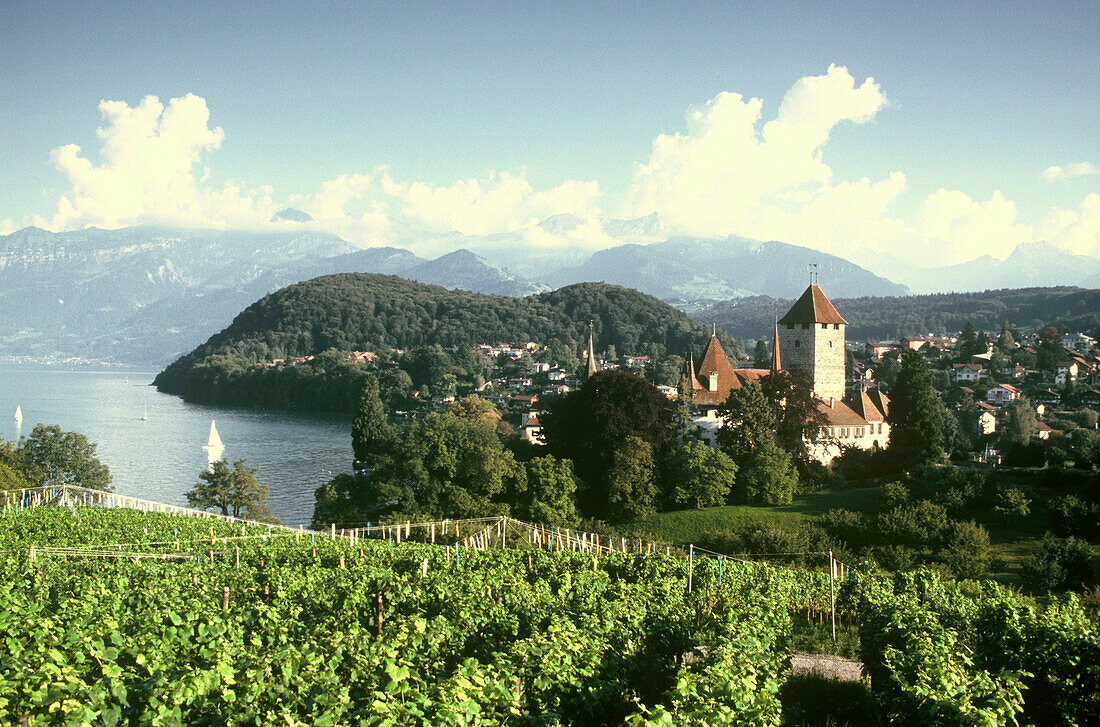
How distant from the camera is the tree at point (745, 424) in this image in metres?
39.0

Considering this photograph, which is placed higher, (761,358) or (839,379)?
(839,379)

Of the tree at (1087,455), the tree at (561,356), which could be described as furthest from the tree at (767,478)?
the tree at (561,356)

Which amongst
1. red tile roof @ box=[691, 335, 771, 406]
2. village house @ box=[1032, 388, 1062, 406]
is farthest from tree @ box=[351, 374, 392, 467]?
Result: village house @ box=[1032, 388, 1062, 406]

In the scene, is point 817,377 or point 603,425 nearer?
point 603,425

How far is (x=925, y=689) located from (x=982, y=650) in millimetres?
4633

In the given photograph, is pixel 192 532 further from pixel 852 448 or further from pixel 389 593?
pixel 852 448

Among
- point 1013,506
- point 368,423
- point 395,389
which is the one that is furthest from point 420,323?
point 1013,506

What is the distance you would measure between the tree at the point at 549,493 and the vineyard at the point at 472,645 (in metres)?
14.6

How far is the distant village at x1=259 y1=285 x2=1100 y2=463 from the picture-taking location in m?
48.3

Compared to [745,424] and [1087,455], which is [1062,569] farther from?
[745,424]

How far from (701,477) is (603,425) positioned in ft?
16.3

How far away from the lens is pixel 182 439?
227ft

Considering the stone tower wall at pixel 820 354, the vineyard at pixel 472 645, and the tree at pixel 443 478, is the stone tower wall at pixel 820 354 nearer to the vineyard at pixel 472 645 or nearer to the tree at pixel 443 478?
the tree at pixel 443 478

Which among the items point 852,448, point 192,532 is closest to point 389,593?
point 192,532
